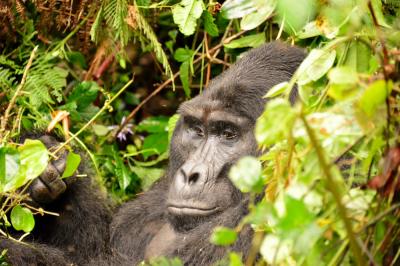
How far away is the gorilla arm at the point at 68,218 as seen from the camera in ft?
12.0

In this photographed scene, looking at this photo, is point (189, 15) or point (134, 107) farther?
point (134, 107)

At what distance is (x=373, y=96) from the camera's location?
6.01ft

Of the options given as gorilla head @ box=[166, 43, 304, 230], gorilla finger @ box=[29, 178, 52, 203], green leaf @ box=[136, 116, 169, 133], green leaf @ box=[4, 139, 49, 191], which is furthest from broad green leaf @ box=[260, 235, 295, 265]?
green leaf @ box=[136, 116, 169, 133]

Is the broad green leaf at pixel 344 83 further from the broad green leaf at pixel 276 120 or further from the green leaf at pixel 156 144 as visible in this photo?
the green leaf at pixel 156 144

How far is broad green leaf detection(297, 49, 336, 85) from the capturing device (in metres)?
2.58

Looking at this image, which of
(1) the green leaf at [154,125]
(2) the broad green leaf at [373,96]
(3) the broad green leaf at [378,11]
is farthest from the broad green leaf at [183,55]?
(2) the broad green leaf at [373,96]

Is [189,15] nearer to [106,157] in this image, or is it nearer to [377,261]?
[106,157]

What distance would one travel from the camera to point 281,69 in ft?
11.5

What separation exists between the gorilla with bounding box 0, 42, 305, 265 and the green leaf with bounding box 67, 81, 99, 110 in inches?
23.1

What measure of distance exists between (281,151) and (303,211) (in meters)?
0.50

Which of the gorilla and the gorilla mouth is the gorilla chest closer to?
the gorilla

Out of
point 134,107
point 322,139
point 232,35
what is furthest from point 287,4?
point 134,107

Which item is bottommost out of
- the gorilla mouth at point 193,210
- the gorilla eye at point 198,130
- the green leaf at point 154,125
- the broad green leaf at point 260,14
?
the green leaf at point 154,125

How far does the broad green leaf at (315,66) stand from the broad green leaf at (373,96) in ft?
2.28
